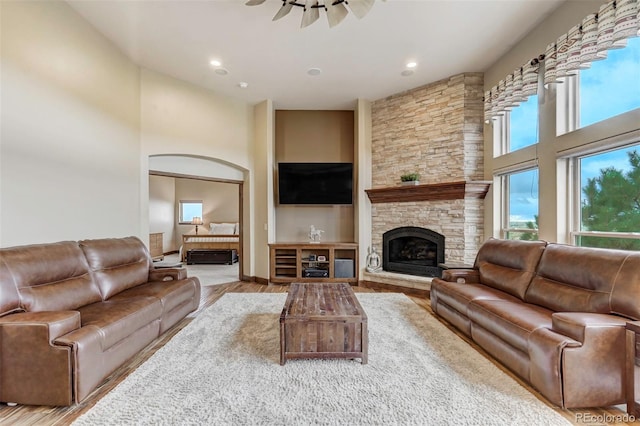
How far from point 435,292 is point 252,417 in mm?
2566

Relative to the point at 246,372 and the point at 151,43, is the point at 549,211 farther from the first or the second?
the point at 151,43

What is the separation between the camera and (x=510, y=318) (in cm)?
214

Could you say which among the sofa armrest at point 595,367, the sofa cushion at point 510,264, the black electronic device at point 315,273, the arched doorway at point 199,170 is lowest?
the black electronic device at point 315,273

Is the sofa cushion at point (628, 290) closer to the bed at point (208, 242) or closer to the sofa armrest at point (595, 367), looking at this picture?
the sofa armrest at point (595, 367)

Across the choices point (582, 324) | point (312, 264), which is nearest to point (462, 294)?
point (582, 324)

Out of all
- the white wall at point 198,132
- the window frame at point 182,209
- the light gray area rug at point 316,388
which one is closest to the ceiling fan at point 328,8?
the white wall at point 198,132

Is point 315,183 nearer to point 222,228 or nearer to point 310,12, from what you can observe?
point 310,12

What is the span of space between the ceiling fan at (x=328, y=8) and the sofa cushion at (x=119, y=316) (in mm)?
3074

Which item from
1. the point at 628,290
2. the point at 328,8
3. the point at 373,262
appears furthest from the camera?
the point at 373,262

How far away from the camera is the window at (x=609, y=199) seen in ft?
7.97

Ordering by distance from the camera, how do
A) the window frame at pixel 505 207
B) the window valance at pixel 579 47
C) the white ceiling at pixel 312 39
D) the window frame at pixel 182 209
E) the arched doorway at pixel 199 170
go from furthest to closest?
the window frame at pixel 182 209 → the arched doorway at pixel 199 170 → the window frame at pixel 505 207 → the white ceiling at pixel 312 39 → the window valance at pixel 579 47

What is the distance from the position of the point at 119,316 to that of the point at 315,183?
380 cm

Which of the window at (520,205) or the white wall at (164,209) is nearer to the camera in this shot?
the window at (520,205)

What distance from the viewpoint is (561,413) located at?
5.69 ft
